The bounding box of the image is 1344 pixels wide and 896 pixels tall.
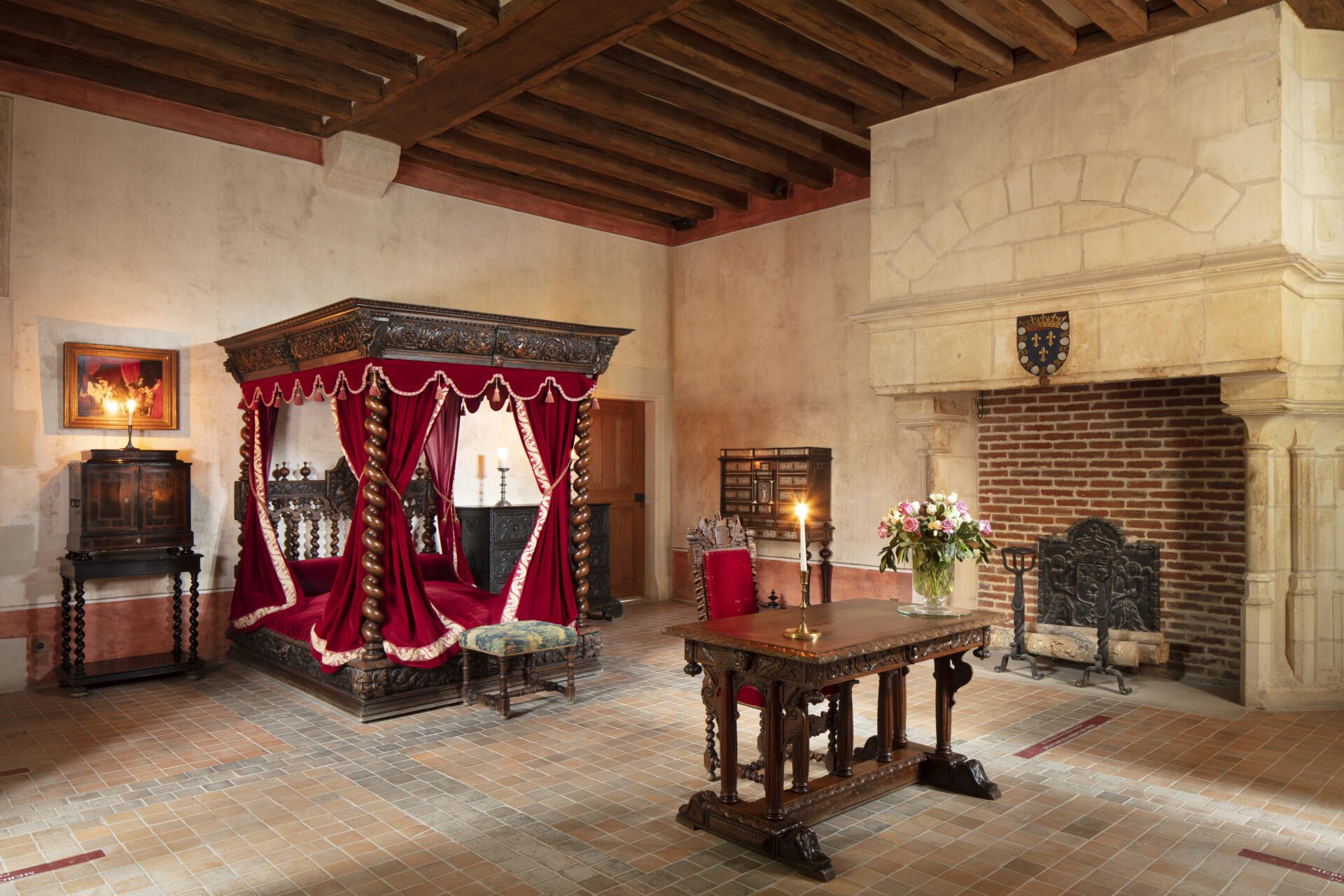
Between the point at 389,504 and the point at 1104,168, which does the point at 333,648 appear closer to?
the point at 389,504

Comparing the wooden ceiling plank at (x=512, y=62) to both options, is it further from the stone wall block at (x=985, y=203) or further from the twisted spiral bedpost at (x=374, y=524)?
the stone wall block at (x=985, y=203)

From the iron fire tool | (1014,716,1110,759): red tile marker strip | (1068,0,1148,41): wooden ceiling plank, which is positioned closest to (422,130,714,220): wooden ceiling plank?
(1068,0,1148,41): wooden ceiling plank

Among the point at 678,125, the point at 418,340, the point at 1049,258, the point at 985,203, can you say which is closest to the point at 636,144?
the point at 678,125

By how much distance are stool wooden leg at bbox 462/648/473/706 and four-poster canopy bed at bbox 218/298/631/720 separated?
0.30 feet

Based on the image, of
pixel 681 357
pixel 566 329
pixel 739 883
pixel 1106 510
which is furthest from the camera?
pixel 681 357

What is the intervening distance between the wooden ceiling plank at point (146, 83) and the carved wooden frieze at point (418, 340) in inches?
75.6

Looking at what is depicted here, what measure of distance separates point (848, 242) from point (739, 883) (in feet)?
22.0

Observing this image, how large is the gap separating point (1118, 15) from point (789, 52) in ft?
6.81

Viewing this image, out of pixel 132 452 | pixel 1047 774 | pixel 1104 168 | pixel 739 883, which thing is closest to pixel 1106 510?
pixel 1104 168

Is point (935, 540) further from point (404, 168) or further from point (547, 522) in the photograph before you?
point (404, 168)

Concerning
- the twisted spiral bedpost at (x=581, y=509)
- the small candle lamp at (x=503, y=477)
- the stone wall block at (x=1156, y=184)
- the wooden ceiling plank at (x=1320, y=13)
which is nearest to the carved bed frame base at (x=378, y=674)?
the twisted spiral bedpost at (x=581, y=509)

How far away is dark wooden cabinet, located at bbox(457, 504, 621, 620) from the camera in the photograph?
334 inches

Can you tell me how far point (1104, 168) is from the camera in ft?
20.3

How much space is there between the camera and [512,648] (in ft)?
18.5
